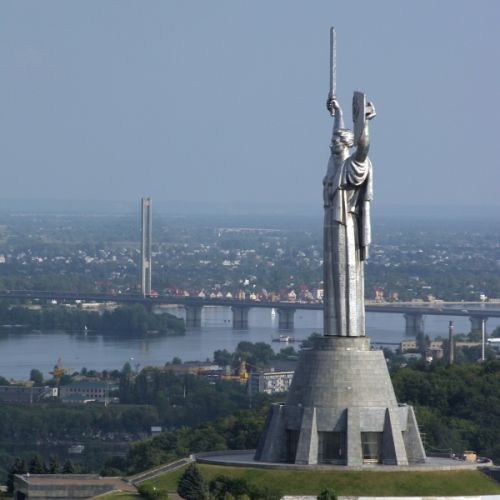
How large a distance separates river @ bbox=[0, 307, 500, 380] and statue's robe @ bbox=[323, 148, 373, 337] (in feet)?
177

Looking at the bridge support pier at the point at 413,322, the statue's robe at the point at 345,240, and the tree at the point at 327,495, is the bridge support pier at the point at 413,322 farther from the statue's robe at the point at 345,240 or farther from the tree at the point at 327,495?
the tree at the point at 327,495

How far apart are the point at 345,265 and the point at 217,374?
168 ft

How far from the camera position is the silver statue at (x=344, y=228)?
29.1 meters

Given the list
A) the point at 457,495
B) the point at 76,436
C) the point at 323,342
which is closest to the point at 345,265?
the point at 323,342

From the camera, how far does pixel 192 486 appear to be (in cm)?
2809

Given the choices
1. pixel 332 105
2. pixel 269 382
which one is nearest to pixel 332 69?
pixel 332 105

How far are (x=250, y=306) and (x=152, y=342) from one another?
14.1 meters

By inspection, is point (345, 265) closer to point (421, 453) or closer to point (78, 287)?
point (421, 453)

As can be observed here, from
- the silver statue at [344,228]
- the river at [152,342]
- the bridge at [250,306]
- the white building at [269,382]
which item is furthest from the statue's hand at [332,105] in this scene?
the bridge at [250,306]

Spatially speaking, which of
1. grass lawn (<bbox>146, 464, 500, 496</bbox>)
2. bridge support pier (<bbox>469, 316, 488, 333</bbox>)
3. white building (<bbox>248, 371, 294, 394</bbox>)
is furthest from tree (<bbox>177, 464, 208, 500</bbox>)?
bridge support pier (<bbox>469, 316, 488, 333</bbox>)

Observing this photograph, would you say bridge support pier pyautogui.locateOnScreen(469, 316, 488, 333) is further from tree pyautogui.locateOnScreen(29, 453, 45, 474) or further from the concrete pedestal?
the concrete pedestal

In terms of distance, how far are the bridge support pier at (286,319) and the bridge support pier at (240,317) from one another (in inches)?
72.8

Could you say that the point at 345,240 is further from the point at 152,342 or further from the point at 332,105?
the point at 152,342

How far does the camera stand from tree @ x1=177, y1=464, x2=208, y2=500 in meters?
27.9
